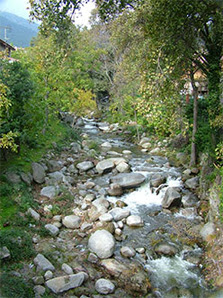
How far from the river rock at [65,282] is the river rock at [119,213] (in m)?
3.41

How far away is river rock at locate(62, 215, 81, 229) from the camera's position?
929 cm

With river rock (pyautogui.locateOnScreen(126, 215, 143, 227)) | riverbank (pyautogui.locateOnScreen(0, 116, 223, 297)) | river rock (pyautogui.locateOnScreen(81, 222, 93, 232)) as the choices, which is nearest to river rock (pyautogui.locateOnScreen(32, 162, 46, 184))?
riverbank (pyautogui.locateOnScreen(0, 116, 223, 297))

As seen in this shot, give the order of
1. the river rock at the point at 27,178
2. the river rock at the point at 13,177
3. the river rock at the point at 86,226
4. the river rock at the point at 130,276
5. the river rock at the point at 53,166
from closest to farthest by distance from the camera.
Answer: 1. the river rock at the point at 130,276
2. the river rock at the point at 86,226
3. the river rock at the point at 13,177
4. the river rock at the point at 27,178
5. the river rock at the point at 53,166

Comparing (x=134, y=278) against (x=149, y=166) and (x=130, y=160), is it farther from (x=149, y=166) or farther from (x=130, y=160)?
(x=130, y=160)

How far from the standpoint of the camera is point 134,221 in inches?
384

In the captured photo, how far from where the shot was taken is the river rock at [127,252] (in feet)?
26.2

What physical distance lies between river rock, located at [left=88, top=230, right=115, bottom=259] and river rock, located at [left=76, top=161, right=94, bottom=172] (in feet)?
21.3

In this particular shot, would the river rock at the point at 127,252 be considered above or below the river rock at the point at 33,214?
A: below

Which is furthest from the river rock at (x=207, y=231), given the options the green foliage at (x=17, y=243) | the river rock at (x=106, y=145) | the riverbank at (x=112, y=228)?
the river rock at (x=106, y=145)

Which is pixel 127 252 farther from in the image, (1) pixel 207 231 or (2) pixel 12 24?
(2) pixel 12 24

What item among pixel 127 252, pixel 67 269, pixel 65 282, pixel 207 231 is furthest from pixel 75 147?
pixel 65 282

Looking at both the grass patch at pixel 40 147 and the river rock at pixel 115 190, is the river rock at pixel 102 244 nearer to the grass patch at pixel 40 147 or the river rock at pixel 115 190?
the river rock at pixel 115 190

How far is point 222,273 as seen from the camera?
263 inches

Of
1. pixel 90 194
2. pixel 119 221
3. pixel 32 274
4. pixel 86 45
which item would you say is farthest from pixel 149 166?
pixel 86 45
